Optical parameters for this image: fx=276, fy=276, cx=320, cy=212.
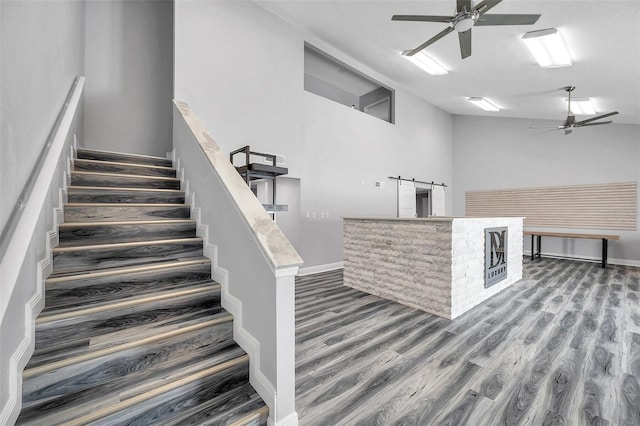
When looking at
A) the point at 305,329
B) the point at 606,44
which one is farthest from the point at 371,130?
the point at 305,329

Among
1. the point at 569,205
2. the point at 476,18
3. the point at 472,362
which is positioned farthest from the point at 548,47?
the point at 569,205

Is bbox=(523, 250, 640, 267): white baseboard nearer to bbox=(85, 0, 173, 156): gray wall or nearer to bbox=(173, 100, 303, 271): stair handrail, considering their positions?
bbox=(173, 100, 303, 271): stair handrail

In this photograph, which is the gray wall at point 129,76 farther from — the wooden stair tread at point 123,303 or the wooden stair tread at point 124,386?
the wooden stair tread at point 124,386

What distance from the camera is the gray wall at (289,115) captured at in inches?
164

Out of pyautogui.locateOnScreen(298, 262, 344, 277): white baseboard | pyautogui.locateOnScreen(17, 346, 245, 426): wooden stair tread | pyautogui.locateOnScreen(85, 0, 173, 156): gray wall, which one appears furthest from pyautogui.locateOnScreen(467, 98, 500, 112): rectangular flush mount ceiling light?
pyautogui.locateOnScreen(17, 346, 245, 426): wooden stair tread

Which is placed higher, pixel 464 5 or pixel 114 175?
pixel 464 5

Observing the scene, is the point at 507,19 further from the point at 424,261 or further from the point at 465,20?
the point at 424,261

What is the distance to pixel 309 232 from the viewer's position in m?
5.38

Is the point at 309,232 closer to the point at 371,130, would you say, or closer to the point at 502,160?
the point at 371,130

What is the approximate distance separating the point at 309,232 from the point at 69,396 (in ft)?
13.7

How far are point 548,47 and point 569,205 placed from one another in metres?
5.03

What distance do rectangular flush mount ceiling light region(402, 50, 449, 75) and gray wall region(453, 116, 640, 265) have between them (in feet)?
12.8

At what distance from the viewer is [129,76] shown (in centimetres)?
443

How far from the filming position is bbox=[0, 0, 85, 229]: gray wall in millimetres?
1258
